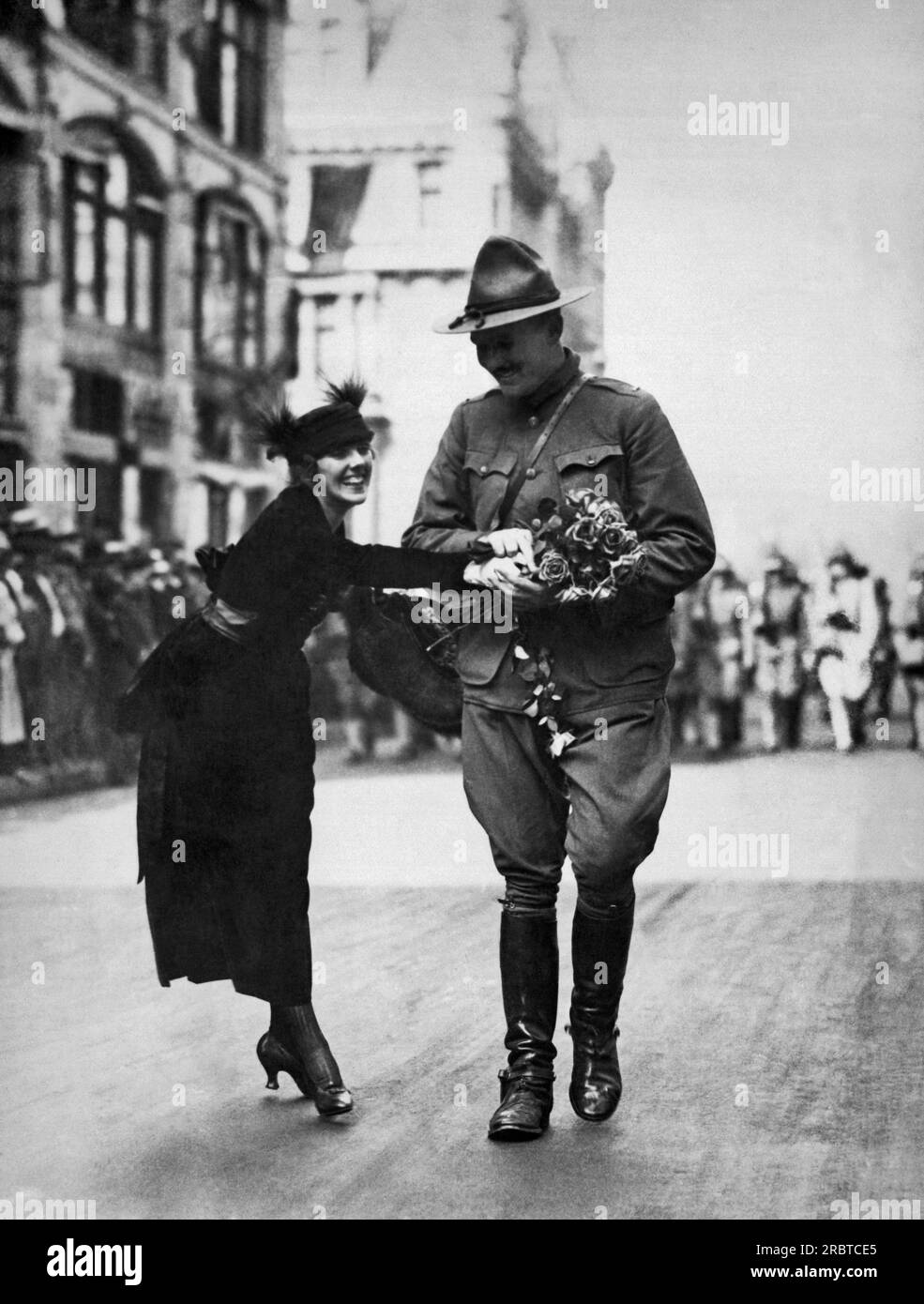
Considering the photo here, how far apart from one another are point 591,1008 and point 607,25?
3.15 metres

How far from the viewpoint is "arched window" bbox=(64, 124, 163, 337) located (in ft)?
26.5

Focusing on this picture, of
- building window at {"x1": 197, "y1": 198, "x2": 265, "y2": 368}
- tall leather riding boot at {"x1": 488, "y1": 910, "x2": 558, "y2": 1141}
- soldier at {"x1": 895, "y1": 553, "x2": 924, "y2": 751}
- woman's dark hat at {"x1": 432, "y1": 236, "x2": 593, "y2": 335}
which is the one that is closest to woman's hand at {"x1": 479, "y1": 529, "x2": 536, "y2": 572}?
woman's dark hat at {"x1": 432, "y1": 236, "x2": 593, "y2": 335}

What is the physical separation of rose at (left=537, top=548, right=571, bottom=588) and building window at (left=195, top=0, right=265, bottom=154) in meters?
3.24

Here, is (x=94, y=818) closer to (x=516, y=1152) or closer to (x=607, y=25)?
(x=516, y=1152)

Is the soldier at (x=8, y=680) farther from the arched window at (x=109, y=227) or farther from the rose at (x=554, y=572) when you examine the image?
the rose at (x=554, y=572)

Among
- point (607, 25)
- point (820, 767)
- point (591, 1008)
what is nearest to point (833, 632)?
point (820, 767)

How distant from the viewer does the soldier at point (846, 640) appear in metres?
7.36

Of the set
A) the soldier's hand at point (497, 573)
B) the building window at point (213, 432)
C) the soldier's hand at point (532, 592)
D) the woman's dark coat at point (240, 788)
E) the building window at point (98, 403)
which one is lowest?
the woman's dark coat at point (240, 788)

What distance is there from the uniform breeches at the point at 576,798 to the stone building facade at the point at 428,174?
1.35 metres

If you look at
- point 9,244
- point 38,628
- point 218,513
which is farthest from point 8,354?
point 38,628

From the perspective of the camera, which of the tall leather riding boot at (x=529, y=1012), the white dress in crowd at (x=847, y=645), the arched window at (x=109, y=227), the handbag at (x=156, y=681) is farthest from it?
the arched window at (x=109, y=227)

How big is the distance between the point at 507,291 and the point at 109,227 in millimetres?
4360

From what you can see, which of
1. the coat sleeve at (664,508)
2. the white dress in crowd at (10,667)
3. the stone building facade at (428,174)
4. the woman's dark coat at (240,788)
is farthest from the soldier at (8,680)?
the coat sleeve at (664,508)

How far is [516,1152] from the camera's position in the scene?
Result: 430 cm
